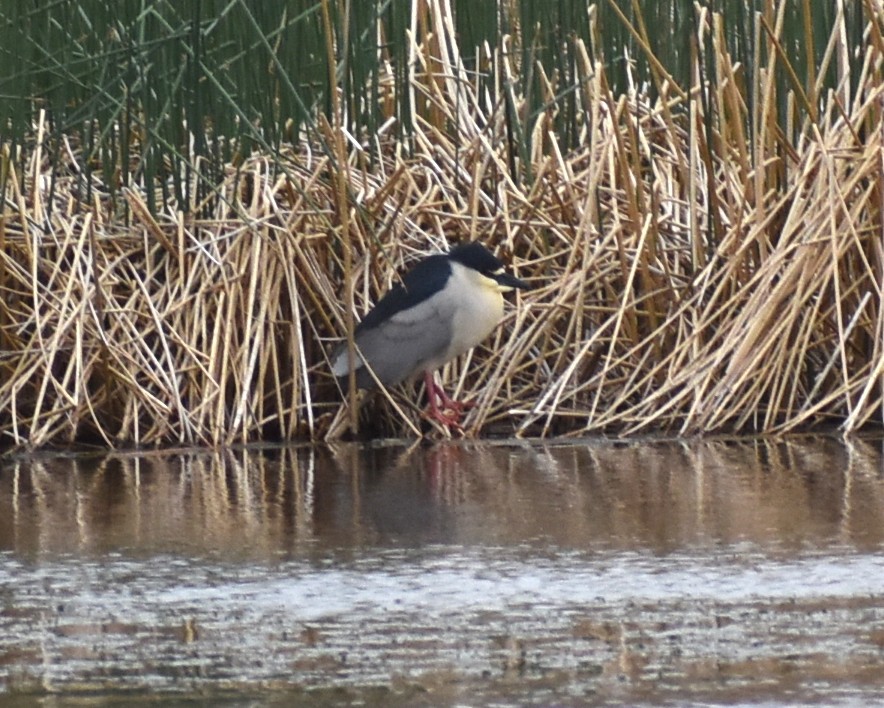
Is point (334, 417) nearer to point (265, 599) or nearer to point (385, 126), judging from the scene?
point (385, 126)

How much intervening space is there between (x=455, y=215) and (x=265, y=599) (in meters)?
3.53

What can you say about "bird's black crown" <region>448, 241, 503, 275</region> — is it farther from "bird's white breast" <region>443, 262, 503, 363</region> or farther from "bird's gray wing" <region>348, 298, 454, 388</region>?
"bird's gray wing" <region>348, 298, 454, 388</region>

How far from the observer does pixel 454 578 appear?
14.0 ft

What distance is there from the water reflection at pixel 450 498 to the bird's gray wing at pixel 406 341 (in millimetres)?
335

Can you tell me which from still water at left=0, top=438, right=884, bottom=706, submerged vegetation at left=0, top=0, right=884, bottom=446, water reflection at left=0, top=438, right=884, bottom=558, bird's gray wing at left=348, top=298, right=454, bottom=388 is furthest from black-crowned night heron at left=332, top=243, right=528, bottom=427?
still water at left=0, top=438, right=884, bottom=706

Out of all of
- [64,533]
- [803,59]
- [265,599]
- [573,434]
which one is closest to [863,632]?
[265,599]

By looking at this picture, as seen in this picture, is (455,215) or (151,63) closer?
(151,63)

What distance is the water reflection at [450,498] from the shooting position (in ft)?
15.7

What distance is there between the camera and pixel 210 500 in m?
5.57

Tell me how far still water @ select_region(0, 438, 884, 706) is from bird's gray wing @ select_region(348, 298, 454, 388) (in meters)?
0.64

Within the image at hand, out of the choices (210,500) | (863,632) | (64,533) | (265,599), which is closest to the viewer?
(863,632)

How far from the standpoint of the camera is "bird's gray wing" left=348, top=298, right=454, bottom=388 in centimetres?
699

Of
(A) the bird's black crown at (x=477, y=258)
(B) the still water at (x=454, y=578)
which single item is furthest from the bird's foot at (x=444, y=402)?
(B) the still water at (x=454, y=578)

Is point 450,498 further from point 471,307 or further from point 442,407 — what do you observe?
point 442,407
